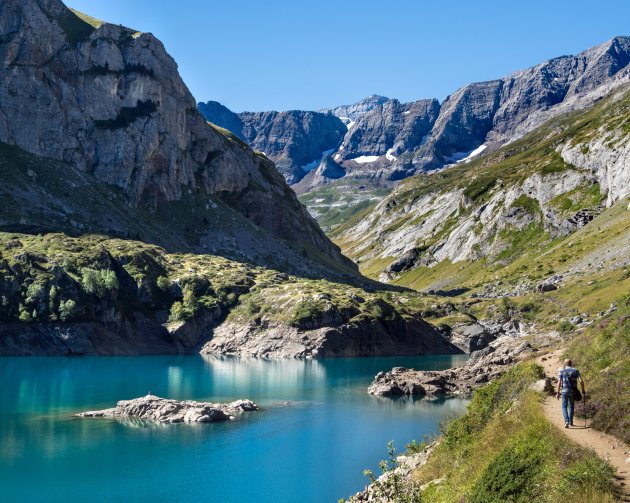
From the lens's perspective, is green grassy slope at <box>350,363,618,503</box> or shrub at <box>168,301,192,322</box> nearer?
green grassy slope at <box>350,363,618,503</box>

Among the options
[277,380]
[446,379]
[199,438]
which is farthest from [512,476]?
[277,380]

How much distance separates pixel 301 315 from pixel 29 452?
10441cm

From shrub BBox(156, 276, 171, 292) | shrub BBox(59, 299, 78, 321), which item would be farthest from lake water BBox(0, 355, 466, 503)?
shrub BBox(156, 276, 171, 292)

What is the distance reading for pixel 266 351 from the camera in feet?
543

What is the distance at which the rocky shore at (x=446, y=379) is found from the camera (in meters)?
108

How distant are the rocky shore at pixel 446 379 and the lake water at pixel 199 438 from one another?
463 cm

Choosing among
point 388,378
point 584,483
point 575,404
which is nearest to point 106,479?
point 575,404

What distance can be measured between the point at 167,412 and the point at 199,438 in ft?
39.1

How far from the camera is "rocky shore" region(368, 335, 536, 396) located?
353 ft

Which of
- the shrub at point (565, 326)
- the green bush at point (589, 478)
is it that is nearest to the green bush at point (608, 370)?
the green bush at point (589, 478)

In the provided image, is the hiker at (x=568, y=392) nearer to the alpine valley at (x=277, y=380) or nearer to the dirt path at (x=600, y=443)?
the dirt path at (x=600, y=443)

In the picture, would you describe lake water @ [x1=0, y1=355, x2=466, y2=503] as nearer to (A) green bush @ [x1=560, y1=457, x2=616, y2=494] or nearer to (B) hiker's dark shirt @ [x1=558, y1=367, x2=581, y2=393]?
(B) hiker's dark shirt @ [x1=558, y1=367, x2=581, y2=393]

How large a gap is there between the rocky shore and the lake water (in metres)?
4.63

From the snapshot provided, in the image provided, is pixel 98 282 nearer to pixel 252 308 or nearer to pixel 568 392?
pixel 252 308
